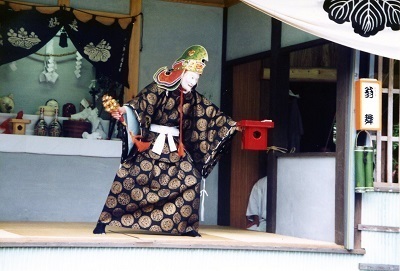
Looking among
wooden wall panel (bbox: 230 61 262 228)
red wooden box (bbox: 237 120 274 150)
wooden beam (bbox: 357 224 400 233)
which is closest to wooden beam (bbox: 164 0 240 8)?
wooden wall panel (bbox: 230 61 262 228)

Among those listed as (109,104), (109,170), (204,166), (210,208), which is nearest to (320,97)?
(210,208)

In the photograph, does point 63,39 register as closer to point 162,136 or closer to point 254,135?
point 162,136

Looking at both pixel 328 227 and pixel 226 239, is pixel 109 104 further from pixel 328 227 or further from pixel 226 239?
pixel 328 227

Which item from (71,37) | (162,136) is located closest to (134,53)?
(71,37)

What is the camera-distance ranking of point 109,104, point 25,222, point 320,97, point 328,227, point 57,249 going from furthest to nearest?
point 320,97
point 25,222
point 328,227
point 109,104
point 57,249

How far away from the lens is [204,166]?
23.4 ft

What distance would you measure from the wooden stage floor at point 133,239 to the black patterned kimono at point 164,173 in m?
0.16

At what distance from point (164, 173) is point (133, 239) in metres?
0.81

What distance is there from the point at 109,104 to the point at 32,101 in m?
2.54

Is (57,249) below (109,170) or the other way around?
below

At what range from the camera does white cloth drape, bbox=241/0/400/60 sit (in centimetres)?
667

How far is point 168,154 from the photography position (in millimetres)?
6965

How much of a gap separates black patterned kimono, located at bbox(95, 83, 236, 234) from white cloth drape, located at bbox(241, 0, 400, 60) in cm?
103

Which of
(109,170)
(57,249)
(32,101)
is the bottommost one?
(57,249)
